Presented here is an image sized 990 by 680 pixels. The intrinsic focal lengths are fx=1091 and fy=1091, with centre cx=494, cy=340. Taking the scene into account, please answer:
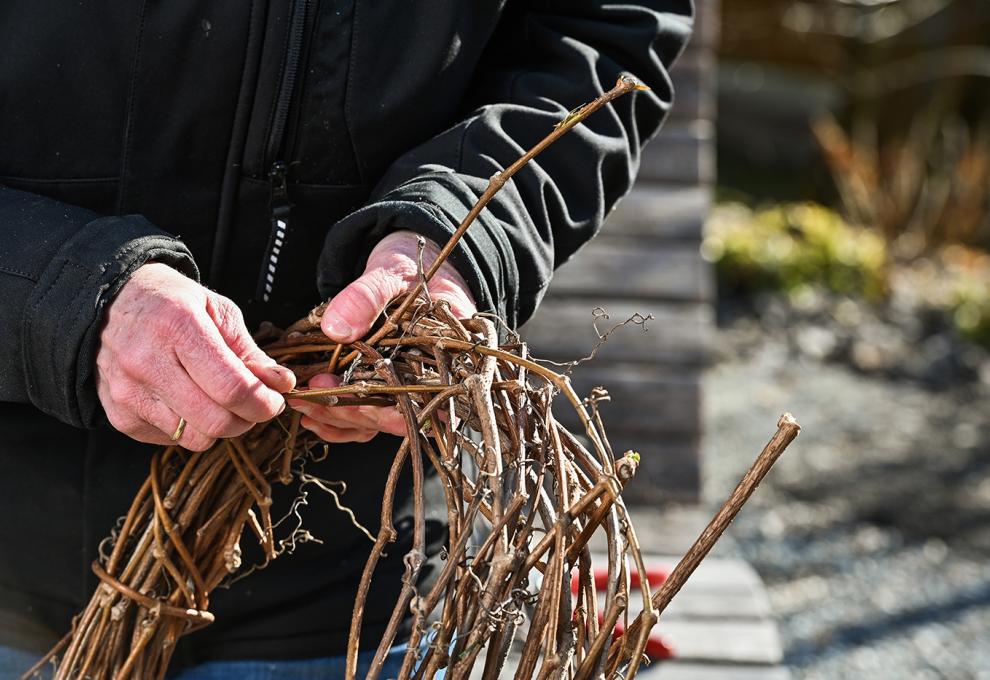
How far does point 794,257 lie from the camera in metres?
6.77

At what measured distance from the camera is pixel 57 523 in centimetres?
139

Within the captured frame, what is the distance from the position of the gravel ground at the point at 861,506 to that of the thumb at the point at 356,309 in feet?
10.0

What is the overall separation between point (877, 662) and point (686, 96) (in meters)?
2.10

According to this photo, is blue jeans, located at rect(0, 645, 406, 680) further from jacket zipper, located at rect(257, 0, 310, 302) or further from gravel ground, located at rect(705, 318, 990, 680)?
gravel ground, located at rect(705, 318, 990, 680)

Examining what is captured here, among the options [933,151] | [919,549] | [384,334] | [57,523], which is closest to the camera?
[384,334]

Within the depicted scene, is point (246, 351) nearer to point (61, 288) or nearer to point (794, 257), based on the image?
point (61, 288)

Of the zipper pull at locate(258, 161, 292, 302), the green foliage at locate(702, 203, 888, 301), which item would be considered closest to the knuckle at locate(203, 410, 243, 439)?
the zipper pull at locate(258, 161, 292, 302)

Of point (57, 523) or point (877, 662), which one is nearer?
point (57, 523)

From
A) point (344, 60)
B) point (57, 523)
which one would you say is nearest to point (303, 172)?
point (344, 60)

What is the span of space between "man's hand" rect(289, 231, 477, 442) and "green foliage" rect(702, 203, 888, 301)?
5.53m

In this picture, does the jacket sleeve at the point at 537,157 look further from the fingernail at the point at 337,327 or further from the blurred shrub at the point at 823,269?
the blurred shrub at the point at 823,269

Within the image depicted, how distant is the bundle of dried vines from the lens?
934mm

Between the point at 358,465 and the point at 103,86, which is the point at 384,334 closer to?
the point at 358,465

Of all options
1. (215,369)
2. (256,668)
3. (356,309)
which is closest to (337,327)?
(356,309)
